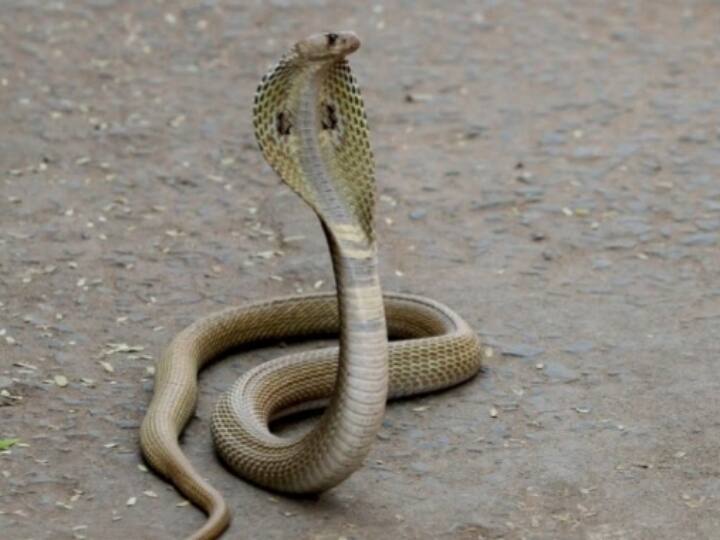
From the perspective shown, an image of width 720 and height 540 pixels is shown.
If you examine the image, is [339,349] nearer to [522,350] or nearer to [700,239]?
[522,350]

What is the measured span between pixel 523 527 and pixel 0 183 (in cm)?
375

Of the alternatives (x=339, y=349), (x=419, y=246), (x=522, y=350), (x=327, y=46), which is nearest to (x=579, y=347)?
(x=522, y=350)

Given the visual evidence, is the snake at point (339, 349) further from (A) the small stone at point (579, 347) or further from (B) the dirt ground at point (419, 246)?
(A) the small stone at point (579, 347)

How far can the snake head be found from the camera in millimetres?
4422

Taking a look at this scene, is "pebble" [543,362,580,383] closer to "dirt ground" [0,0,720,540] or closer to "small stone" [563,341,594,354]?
"dirt ground" [0,0,720,540]

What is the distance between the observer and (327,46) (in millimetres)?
4453

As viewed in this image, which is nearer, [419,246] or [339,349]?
[339,349]

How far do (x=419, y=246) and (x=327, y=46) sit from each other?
2.82 metres

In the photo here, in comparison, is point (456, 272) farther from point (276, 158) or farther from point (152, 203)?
point (276, 158)

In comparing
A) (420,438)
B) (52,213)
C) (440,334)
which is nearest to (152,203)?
(52,213)

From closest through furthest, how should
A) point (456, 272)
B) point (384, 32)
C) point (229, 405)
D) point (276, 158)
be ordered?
point (276, 158) → point (229, 405) → point (456, 272) → point (384, 32)

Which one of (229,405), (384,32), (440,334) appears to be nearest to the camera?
(229,405)

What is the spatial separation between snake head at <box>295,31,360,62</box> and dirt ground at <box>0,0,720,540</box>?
135cm

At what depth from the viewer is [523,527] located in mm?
4867
